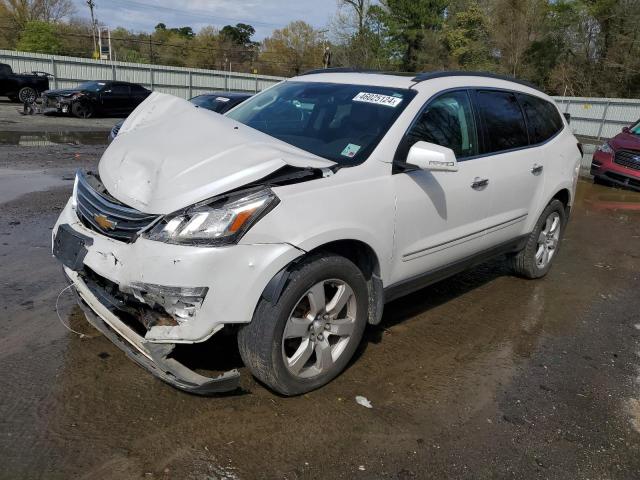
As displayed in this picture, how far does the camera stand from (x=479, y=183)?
13.4 ft

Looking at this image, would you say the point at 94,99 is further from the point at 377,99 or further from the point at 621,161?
the point at 377,99

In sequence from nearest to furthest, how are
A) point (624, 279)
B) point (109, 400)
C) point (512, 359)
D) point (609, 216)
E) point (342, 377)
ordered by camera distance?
point (109, 400) → point (342, 377) → point (512, 359) → point (624, 279) → point (609, 216)

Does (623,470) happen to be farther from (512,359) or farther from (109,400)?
(109,400)

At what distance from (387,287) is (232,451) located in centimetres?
142

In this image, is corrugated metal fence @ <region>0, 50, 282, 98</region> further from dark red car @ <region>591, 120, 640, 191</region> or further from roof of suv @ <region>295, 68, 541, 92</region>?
roof of suv @ <region>295, 68, 541, 92</region>

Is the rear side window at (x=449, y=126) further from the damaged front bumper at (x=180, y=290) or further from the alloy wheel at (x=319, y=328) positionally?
the damaged front bumper at (x=180, y=290)

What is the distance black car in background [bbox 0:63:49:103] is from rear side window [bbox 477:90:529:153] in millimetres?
21400

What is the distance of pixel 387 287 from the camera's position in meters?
3.55

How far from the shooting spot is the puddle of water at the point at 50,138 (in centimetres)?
1261

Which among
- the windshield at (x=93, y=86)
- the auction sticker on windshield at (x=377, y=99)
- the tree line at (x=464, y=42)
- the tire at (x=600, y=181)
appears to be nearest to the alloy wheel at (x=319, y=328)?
the auction sticker on windshield at (x=377, y=99)

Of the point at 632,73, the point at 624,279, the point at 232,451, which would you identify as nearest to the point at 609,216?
the point at 624,279

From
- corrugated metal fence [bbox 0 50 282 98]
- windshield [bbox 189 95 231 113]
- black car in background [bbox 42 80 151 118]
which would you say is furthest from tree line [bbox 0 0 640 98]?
windshield [bbox 189 95 231 113]

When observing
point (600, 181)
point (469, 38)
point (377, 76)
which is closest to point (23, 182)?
point (377, 76)

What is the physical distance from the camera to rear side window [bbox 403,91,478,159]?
12.1 ft
